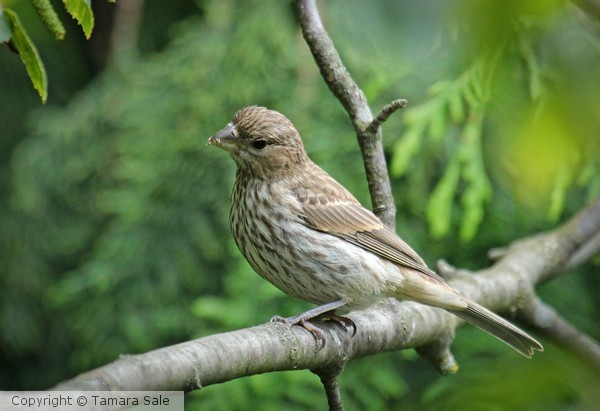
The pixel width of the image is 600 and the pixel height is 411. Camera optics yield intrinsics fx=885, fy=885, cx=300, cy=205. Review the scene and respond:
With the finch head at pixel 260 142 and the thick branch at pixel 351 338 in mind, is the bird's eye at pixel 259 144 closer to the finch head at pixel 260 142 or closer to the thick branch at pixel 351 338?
the finch head at pixel 260 142

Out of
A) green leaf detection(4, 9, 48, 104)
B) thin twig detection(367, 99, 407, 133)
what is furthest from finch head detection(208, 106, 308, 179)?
green leaf detection(4, 9, 48, 104)

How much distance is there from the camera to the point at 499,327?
3477 mm

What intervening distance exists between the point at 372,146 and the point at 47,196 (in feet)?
7.91

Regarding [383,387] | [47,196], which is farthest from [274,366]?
[47,196]

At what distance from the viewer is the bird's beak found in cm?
333

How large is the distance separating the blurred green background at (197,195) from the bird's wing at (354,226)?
472 millimetres

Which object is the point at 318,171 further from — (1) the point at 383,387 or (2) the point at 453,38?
(2) the point at 453,38

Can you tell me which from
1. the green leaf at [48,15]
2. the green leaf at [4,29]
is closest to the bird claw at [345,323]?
the green leaf at [48,15]

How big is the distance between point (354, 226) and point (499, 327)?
0.69 m

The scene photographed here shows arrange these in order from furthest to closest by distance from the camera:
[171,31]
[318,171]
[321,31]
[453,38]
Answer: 1. [171,31]
2. [318,171]
3. [321,31]
4. [453,38]

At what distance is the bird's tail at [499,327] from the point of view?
3.41 metres

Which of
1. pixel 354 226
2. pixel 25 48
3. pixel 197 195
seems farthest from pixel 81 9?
pixel 197 195

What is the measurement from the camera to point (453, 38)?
45.0 inches

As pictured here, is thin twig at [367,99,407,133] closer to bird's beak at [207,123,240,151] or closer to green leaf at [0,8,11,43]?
bird's beak at [207,123,240,151]
